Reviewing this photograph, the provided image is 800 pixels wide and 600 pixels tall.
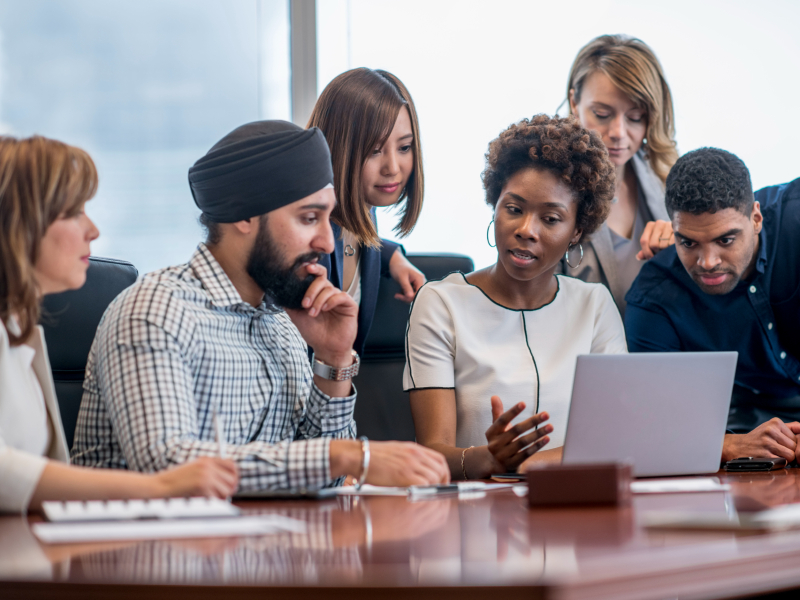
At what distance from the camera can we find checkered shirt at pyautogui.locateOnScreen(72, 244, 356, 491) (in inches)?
48.6

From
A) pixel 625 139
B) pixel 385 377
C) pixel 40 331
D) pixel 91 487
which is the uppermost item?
pixel 625 139

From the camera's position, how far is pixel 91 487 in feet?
3.47

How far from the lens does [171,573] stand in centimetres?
71

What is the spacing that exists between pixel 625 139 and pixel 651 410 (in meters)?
1.29


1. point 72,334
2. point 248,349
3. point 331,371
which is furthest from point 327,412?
→ point 72,334

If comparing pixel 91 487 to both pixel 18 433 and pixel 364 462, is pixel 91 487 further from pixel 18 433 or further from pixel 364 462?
pixel 364 462

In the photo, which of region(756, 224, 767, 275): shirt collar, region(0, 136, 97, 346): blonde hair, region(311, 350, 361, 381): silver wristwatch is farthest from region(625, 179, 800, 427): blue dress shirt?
region(0, 136, 97, 346): blonde hair

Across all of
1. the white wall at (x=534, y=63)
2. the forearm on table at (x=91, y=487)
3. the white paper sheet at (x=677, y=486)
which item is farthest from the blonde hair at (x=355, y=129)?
the forearm on table at (x=91, y=487)

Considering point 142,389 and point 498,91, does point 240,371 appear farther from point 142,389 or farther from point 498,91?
point 498,91

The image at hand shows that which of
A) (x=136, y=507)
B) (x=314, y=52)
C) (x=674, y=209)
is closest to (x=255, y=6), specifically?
(x=314, y=52)

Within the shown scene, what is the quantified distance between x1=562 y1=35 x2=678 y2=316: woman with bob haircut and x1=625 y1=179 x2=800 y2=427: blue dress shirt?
22 centimetres

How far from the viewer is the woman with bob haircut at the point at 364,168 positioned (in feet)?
7.25

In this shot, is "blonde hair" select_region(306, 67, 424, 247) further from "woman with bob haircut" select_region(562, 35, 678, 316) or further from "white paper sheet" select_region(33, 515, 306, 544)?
"white paper sheet" select_region(33, 515, 306, 544)

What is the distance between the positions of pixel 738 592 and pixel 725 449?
3.63 ft
